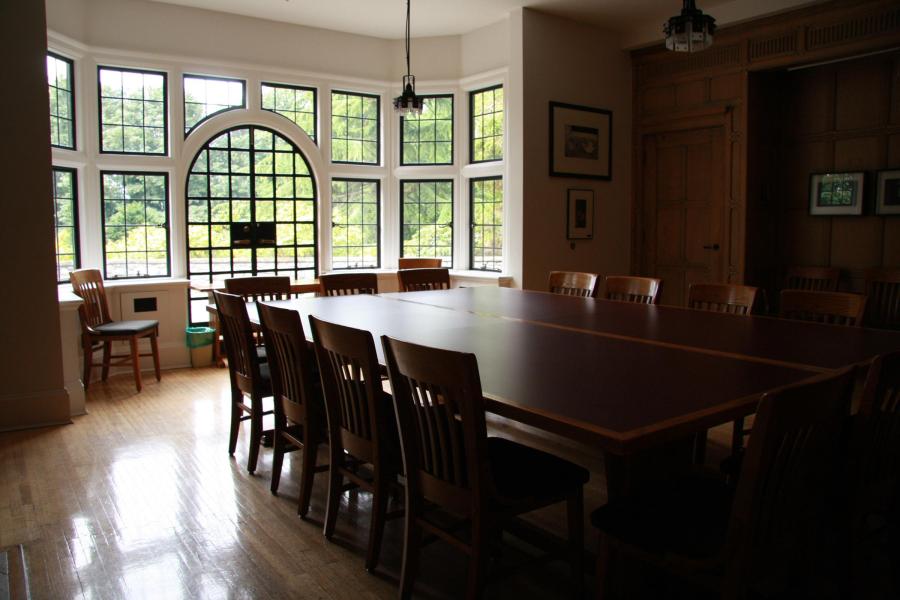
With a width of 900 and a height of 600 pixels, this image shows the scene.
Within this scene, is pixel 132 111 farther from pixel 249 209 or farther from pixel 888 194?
pixel 888 194

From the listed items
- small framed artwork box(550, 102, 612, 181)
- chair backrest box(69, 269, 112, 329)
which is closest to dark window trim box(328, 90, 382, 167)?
small framed artwork box(550, 102, 612, 181)

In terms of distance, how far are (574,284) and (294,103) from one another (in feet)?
12.3

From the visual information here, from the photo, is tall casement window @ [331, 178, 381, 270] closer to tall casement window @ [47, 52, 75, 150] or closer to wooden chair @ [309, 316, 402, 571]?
tall casement window @ [47, 52, 75, 150]

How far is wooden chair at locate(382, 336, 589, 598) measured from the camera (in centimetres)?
194

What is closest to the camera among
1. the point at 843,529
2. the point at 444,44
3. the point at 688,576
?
the point at 688,576

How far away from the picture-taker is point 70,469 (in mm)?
3602

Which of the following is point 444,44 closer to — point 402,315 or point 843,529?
point 402,315

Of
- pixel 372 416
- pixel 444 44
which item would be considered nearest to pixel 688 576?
pixel 372 416

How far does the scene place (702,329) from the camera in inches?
122

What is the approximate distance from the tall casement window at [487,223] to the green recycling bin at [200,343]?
2.74 metres

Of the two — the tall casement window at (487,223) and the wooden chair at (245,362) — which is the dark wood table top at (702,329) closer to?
the wooden chair at (245,362)

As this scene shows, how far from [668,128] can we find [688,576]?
5774mm

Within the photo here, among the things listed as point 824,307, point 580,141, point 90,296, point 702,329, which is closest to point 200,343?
point 90,296

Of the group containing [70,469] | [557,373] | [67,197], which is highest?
[67,197]
